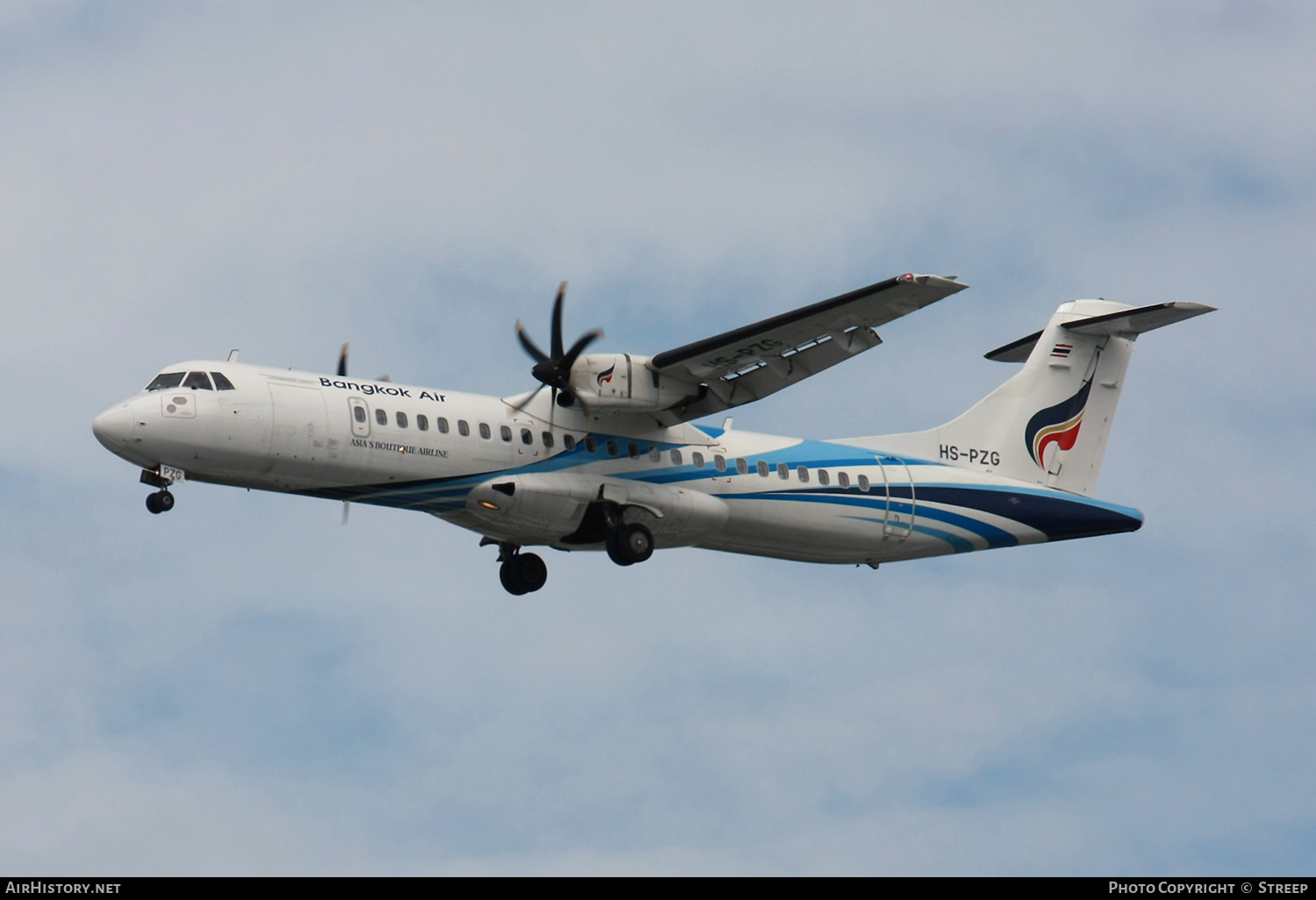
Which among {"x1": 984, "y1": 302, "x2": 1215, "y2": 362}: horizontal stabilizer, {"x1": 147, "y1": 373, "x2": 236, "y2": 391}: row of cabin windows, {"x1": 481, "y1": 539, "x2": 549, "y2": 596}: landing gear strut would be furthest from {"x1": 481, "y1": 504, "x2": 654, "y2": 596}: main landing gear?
{"x1": 984, "y1": 302, "x2": 1215, "y2": 362}: horizontal stabilizer

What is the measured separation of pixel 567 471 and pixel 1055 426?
30.1 ft

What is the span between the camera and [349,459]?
22.7m

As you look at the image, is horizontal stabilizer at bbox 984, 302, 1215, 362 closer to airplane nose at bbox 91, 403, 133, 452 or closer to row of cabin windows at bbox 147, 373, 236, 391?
row of cabin windows at bbox 147, 373, 236, 391

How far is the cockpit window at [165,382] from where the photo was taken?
22073 mm

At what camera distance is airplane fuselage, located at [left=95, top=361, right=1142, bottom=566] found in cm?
2206

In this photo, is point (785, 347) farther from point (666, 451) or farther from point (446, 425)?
point (446, 425)

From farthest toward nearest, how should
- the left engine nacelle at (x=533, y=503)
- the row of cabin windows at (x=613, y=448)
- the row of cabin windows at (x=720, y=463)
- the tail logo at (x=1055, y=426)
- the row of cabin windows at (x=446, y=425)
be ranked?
1. the tail logo at (x=1055, y=426)
2. the row of cabin windows at (x=720, y=463)
3. the left engine nacelle at (x=533, y=503)
4. the row of cabin windows at (x=613, y=448)
5. the row of cabin windows at (x=446, y=425)

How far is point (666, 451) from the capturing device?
25.0 m

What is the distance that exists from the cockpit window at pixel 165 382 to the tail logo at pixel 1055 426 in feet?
45.5

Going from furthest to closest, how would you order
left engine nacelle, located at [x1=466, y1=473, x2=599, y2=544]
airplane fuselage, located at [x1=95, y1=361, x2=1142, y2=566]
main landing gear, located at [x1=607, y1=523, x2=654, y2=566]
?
main landing gear, located at [x1=607, y1=523, x2=654, y2=566] → left engine nacelle, located at [x1=466, y1=473, x2=599, y2=544] → airplane fuselage, located at [x1=95, y1=361, x2=1142, y2=566]

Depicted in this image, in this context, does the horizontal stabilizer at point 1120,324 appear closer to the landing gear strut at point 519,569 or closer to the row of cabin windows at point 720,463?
the row of cabin windows at point 720,463

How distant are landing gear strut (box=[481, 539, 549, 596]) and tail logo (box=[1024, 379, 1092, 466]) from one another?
858cm

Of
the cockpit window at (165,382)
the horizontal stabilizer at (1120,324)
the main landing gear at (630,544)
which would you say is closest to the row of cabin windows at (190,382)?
the cockpit window at (165,382)

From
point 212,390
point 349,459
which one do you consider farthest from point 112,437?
point 349,459
